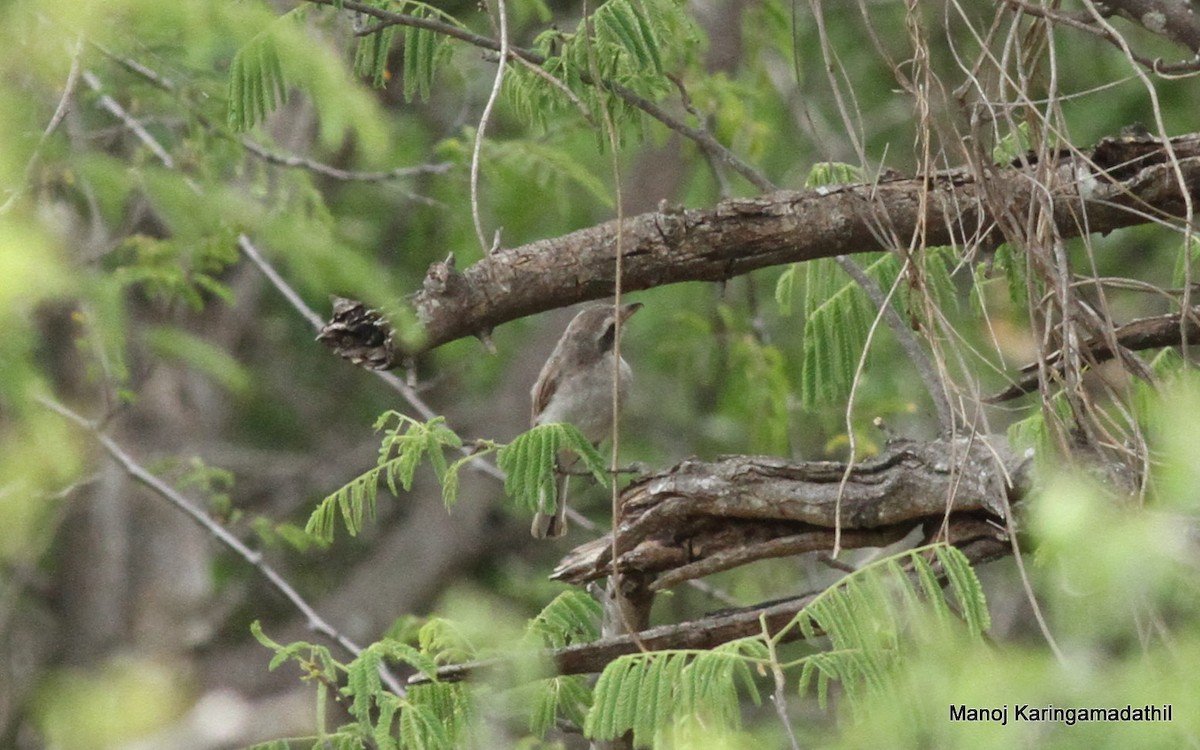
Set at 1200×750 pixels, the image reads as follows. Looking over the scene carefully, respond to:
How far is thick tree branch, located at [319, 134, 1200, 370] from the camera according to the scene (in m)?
3.82

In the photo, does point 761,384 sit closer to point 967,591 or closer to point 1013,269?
point 1013,269

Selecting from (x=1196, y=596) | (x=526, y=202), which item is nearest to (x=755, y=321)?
(x=526, y=202)

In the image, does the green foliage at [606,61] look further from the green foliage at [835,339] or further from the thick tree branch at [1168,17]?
the thick tree branch at [1168,17]

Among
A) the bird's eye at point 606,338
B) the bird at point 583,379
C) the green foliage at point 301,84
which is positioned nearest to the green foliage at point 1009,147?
the green foliage at point 301,84

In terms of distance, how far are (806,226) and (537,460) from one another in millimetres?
967

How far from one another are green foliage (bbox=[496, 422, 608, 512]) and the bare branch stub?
22 cm

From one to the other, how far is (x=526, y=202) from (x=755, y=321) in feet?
9.31

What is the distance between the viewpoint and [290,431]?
1213cm

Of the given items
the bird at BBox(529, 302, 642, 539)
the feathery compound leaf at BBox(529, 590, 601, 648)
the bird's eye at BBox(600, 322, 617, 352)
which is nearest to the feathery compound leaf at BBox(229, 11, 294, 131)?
the feathery compound leaf at BBox(529, 590, 601, 648)

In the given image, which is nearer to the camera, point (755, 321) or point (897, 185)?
point (897, 185)

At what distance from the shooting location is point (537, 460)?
155 inches

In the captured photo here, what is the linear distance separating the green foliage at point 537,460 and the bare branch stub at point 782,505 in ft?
0.72

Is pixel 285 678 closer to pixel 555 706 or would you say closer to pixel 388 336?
pixel 555 706

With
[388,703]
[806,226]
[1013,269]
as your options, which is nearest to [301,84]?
[806,226]
